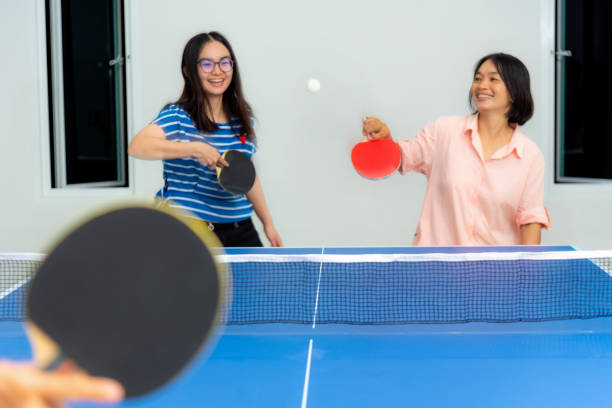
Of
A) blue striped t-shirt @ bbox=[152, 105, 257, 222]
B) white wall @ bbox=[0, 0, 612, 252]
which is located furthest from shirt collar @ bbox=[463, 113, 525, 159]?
white wall @ bbox=[0, 0, 612, 252]

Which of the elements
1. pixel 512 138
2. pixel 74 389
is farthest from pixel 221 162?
pixel 74 389

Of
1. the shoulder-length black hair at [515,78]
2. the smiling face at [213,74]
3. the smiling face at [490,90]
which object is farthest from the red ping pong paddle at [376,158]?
the smiling face at [213,74]

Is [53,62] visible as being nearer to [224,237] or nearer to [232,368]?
[224,237]

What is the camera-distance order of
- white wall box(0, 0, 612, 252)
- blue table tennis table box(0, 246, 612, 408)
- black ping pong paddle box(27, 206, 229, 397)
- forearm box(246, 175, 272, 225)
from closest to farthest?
black ping pong paddle box(27, 206, 229, 397), blue table tennis table box(0, 246, 612, 408), forearm box(246, 175, 272, 225), white wall box(0, 0, 612, 252)

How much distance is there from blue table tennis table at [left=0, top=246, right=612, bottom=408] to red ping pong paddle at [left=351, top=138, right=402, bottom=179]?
3.80ft

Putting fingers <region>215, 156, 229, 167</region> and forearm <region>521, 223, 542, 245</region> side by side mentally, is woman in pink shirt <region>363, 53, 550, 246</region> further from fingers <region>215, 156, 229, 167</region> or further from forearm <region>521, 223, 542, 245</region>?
fingers <region>215, 156, 229, 167</region>

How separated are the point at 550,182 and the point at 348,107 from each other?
165 cm

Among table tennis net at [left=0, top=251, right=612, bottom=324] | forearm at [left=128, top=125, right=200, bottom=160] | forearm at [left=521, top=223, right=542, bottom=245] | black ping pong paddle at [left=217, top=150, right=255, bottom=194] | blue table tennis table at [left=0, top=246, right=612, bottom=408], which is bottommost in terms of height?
blue table tennis table at [left=0, top=246, right=612, bottom=408]

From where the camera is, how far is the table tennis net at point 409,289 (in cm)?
197

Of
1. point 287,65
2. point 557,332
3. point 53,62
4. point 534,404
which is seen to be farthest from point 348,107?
point 534,404

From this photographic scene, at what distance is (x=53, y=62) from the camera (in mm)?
4910

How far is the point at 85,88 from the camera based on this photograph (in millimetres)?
5094

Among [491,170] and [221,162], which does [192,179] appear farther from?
[491,170]

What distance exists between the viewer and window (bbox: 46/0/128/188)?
4.92 meters
